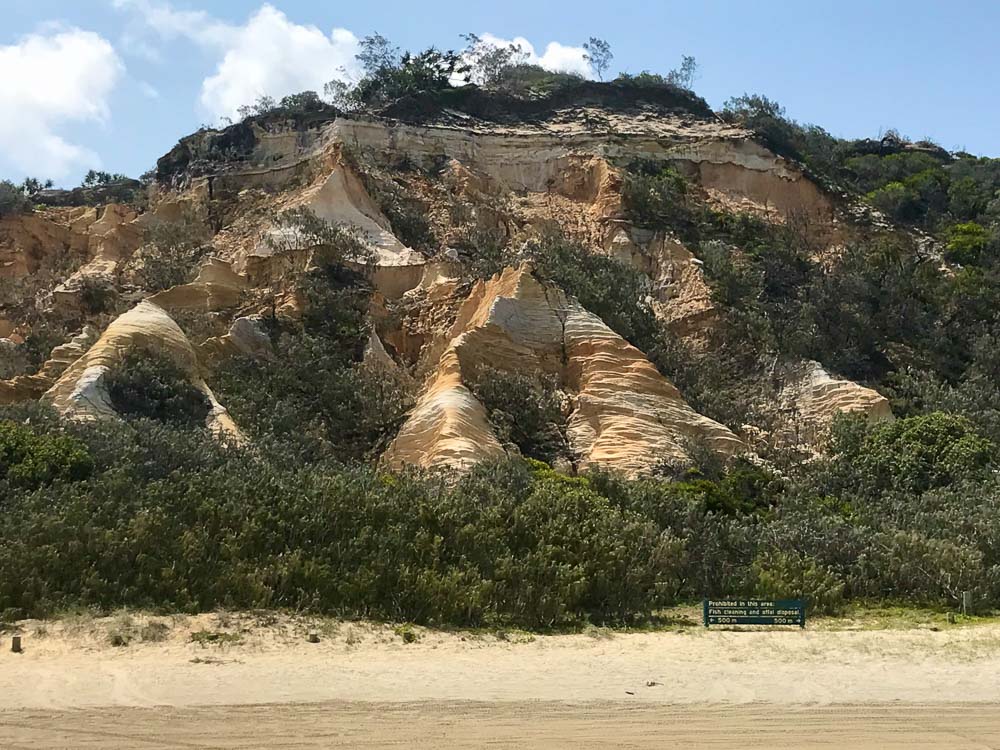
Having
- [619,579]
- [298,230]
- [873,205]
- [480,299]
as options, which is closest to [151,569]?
[619,579]

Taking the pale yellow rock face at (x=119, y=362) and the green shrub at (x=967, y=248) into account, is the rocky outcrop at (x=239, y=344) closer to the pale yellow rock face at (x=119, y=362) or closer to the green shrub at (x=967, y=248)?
the pale yellow rock face at (x=119, y=362)

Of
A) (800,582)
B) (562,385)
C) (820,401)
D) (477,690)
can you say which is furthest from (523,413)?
(477,690)

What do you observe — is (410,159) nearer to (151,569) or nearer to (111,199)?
(111,199)

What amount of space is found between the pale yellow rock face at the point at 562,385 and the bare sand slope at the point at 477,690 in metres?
8.22

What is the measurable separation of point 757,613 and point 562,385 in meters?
12.8

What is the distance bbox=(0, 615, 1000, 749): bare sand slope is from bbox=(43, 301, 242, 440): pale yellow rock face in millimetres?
8882

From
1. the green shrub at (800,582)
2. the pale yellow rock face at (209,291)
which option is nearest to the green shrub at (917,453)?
the green shrub at (800,582)

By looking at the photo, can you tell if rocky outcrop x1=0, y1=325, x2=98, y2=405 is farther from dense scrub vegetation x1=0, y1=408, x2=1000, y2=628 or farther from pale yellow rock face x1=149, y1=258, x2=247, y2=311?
dense scrub vegetation x1=0, y1=408, x2=1000, y2=628

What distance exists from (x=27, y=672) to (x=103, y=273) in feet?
94.1

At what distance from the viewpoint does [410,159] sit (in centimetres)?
4119

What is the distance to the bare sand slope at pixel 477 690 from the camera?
714 centimetres

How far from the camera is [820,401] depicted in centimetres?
2681

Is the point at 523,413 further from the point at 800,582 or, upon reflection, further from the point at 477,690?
the point at 477,690

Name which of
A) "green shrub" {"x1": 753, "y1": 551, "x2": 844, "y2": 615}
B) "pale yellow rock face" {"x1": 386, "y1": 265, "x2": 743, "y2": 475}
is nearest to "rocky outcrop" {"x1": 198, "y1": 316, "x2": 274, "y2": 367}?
"pale yellow rock face" {"x1": 386, "y1": 265, "x2": 743, "y2": 475}
